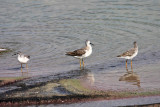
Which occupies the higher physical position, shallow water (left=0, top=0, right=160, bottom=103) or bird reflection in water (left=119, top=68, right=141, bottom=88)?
shallow water (left=0, top=0, right=160, bottom=103)

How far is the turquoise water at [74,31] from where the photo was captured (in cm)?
1817

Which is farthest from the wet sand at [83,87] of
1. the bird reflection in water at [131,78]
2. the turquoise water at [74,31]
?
the turquoise water at [74,31]

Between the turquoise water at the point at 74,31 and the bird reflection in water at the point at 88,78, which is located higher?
the turquoise water at the point at 74,31

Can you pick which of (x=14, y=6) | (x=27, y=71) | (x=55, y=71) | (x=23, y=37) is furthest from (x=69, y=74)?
(x=14, y=6)

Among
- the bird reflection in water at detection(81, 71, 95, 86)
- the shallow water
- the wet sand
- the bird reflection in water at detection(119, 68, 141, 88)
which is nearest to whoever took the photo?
the wet sand

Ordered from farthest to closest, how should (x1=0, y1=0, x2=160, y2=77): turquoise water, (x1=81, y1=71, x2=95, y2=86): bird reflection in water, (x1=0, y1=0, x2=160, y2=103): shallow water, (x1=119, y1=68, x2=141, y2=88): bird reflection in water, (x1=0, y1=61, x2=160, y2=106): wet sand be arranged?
(x1=0, y1=0, x2=160, y2=77): turquoise water, (x1=0, y1=0, x2=160, y2=103): shallow water, (x1=81, y1=71, x2=95, y2=86): bird reflection in water, (x1=119, y1=68, x2=141, y2=88): bird reflection in water, (x1=0, y1=61, x2=160, y2=106): wet sand

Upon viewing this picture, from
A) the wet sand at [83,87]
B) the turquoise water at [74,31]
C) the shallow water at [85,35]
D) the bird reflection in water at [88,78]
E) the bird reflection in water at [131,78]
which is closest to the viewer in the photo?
the wet sand at [83,87]

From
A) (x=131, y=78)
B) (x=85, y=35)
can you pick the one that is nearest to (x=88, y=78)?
(x=131, y=78)

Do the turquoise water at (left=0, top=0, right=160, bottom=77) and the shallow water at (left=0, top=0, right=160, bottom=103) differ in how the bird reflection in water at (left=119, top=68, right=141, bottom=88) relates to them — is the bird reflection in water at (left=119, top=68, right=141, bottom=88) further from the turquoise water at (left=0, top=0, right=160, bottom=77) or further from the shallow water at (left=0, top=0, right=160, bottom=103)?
the turquoise water at (left=0, top=0, right=160, bottom=77)

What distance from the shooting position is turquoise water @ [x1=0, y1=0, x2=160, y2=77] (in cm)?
1817

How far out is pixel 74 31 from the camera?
24.1m

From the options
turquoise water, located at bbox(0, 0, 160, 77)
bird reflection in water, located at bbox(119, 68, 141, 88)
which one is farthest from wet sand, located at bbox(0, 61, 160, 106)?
turquoise water, located at bbox(0, 0, 160, 77)

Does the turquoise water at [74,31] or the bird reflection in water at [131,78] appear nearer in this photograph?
the bird reflection in water at [131,78]

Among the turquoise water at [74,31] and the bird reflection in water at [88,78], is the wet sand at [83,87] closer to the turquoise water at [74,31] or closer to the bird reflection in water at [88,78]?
the bird reflection in water at [88,78]
